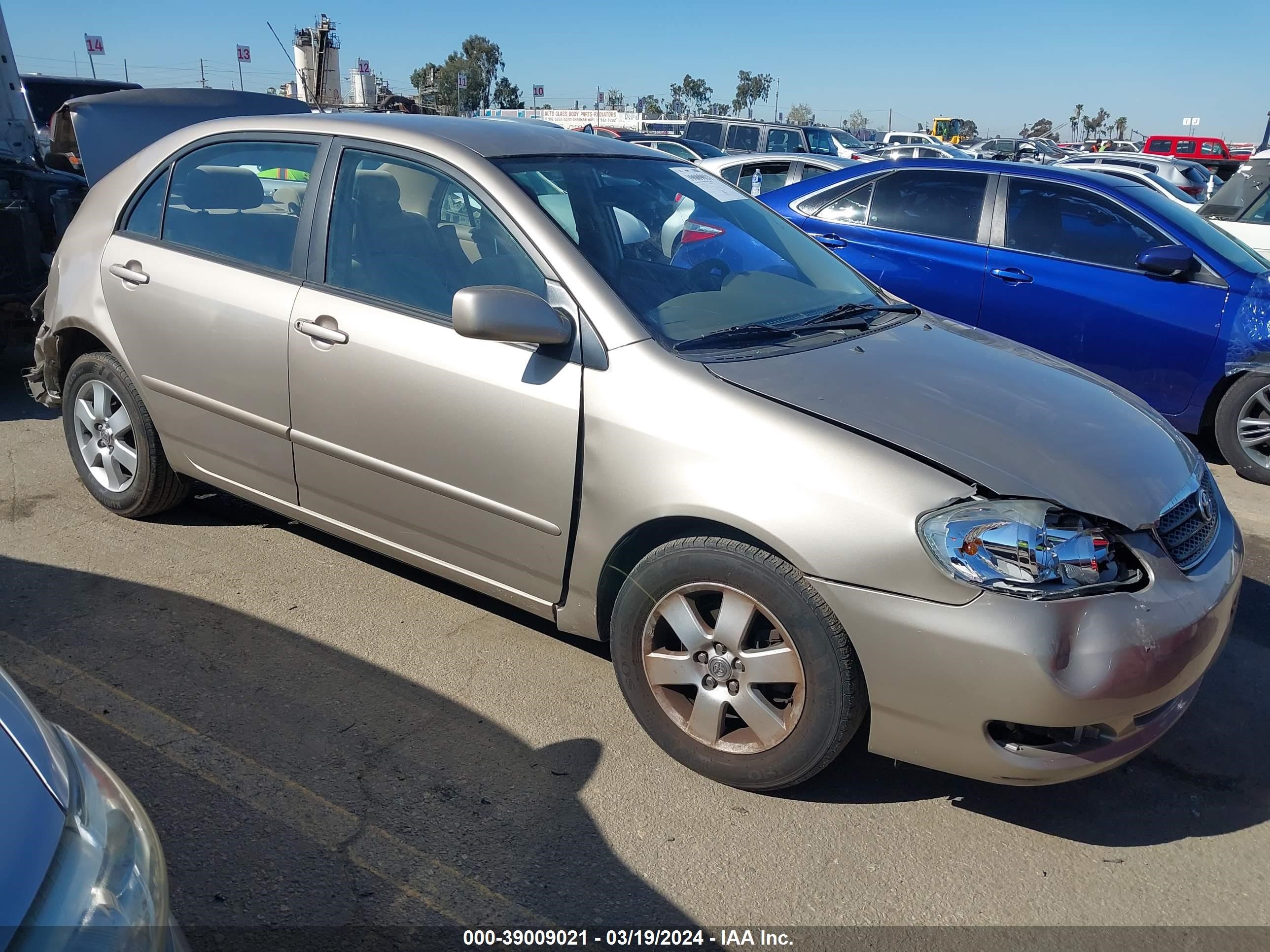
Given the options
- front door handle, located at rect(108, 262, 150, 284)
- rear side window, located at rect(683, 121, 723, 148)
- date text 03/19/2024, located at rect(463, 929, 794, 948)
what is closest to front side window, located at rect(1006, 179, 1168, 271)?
front door handle, located at rect(108, 262, 150, 284)

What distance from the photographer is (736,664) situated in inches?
105

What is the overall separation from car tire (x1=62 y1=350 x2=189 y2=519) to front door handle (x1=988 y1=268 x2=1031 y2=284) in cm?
466

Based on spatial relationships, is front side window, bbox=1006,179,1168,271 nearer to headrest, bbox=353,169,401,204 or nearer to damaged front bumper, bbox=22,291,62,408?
headrest, bbox=353,169,401,204

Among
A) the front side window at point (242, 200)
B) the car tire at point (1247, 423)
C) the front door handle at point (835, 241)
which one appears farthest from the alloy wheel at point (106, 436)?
the car tire at point (1247, 423)

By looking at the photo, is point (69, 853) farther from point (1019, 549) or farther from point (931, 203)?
point (931, 203)

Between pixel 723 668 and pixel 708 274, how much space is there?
→ 1376 millimetres

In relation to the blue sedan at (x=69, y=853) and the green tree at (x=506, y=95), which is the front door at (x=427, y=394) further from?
the green tree at (x=506, y=95)

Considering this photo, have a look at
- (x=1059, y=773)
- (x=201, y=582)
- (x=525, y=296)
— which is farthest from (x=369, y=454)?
(x=1059, y=773)

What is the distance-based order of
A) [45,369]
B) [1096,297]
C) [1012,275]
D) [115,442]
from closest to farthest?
[115,442]
[45,369]
[1096,297]
[1012,275]

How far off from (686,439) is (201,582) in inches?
87.7

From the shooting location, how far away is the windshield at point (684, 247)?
3.09 m

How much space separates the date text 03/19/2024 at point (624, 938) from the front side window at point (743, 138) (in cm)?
1958

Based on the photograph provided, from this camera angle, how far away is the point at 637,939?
226 centimetres

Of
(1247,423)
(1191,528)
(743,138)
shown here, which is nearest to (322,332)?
(1191,528)
